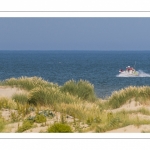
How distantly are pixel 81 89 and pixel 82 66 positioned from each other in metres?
0.41

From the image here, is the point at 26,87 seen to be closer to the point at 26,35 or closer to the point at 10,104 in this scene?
the point at 10,104

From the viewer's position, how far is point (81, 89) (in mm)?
8078

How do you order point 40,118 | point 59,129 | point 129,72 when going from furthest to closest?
point 129,72
point 40,118
point 59,129

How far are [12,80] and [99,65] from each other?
1.59 m

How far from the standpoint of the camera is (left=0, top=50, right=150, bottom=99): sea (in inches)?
314

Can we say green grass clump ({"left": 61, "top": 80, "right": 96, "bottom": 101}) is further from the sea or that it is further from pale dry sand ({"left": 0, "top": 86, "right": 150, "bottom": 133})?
pale dry sand ({"left": 0, "top": 86, "right": 150, "bottom": 133})

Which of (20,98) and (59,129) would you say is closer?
(59,129)

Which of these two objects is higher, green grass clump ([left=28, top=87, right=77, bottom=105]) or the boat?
the boat

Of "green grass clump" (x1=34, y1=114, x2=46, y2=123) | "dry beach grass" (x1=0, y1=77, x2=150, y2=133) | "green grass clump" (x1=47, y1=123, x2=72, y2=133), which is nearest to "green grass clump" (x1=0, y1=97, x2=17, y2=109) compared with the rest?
"dry beach grass" (x1=0, y1=77, x2=150, y2=133)

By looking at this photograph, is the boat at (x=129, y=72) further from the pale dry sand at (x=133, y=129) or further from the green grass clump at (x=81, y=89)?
the pale dry sand at (x=133, y=129)

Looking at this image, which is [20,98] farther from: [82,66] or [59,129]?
[82,66]

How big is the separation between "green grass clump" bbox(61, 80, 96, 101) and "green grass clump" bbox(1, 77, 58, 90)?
0.24 m

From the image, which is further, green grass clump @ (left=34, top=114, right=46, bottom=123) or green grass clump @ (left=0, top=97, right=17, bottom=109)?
green grass clump @ (left=0, top=97, right=17, bottom=109)

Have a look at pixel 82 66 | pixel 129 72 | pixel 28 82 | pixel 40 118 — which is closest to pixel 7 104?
pixel 28 82
